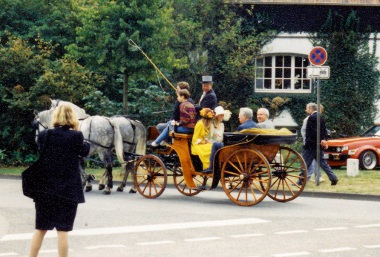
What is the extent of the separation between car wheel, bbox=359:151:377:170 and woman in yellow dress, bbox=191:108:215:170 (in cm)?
1124

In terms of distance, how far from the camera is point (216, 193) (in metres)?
17.8

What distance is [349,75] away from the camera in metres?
33.2

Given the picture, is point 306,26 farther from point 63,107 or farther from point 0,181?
point 63,107

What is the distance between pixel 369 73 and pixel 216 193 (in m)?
17.0

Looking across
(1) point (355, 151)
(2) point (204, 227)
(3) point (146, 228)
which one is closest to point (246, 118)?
(2) point (204, 227)

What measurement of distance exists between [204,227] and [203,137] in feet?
12.0

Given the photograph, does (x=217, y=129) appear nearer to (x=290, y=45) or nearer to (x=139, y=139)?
(x=139, y=139)

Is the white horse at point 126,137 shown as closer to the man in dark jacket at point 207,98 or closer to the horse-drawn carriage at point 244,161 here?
the horse-drawn carriage at point 244,161

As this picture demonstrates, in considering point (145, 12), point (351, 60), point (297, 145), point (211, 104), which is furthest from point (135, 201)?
point (351, 60)

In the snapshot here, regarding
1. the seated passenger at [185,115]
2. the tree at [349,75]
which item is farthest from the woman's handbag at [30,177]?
the tree at [349,75]

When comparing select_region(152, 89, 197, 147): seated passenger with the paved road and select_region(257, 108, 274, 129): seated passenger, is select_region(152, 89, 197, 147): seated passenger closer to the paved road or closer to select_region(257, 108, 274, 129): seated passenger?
the paved road

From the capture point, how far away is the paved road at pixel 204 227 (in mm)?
10158

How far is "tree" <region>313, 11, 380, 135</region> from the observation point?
3300cm

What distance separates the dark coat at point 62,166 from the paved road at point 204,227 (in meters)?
1.32
